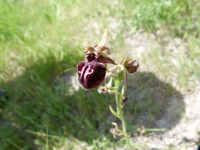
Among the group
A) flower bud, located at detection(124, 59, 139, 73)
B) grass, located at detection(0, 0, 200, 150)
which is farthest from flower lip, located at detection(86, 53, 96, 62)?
grass, located at detection(0, 0, 200, 150)

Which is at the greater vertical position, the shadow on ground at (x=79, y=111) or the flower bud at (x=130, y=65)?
the shadow on ground at (x=79, y=111)

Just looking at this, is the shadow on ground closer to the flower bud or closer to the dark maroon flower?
the flower bud

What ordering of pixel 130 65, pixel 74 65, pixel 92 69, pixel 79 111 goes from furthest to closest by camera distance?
pixel 74 65, pixel 79 111, pixel 130 65, pixel 92 69

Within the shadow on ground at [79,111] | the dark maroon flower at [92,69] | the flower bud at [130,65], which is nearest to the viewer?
the dark maroon flower at [92,69]

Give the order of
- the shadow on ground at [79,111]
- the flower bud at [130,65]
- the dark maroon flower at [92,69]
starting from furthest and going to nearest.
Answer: the shadow on ground at [79,111] → the flower bud at [130,65] → the dark maroon flower at [92,69]

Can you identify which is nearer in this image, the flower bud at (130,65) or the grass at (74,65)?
the flower bud at (130,65)

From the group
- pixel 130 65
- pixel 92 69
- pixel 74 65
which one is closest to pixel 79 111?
pixel 74 65

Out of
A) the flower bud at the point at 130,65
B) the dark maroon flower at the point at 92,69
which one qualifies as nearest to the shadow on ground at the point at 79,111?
the flower bud at the point at 130,65

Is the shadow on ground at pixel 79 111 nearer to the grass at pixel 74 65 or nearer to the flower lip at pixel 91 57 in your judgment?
the grass at pixel 74 65

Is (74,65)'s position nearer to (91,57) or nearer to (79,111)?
(79,111)
